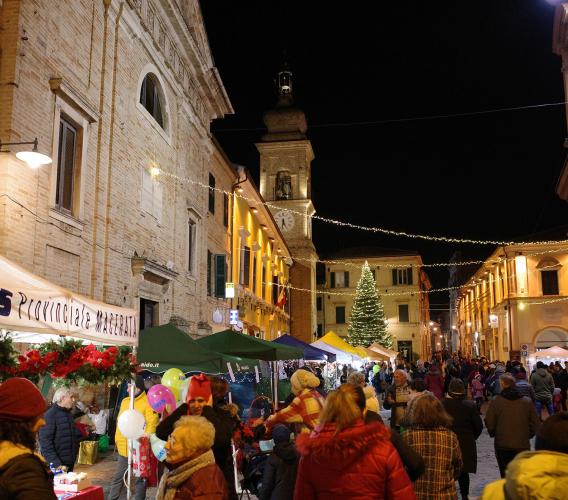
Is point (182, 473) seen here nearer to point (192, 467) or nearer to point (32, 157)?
point (192, 467)

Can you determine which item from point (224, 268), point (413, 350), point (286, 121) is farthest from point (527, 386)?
point (413, 350)

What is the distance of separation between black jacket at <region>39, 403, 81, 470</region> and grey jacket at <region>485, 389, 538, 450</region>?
5397 millimetres

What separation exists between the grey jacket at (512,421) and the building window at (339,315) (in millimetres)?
65602

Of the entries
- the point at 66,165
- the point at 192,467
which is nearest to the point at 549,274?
the point at 66,165

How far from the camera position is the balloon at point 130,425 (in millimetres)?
7883

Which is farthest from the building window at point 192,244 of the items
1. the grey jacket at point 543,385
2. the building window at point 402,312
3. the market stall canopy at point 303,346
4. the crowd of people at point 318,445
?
the building window at point 402,312

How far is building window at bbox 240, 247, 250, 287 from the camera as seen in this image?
30.3 metres

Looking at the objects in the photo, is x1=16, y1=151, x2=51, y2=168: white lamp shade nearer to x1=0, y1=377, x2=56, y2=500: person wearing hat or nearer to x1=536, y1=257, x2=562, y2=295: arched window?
x1=0, y1=377, x2=56, y2=500: person wearing hat

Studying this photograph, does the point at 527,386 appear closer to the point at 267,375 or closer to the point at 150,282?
the point at 267,375

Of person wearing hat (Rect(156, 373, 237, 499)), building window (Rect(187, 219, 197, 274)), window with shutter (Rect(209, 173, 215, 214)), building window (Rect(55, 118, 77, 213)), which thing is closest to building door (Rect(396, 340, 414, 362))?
window with shutter (Rect(209, 173, 215, 214))

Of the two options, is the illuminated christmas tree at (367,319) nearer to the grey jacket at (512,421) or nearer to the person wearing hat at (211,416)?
the grey jacket at (512,421)

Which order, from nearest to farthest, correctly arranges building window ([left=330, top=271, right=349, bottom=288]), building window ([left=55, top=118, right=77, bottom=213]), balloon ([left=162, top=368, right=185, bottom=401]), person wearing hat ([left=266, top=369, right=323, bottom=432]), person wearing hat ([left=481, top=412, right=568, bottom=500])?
person wearing hat ([left=481, top=412, right=568, bottom=500]) < person wearing hat ([left=266, top=369, right=323, bottom=432]) < balloon ([left=162, top=368, right=185, bottom=401]) < building window ([left=55, top=118, right=77, bottom=213]) < building window ([left=330, top=271, right=349, bottom=288])

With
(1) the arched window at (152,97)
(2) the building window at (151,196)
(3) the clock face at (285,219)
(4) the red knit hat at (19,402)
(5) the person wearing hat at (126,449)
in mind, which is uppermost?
(3) the clock face at (285,219)

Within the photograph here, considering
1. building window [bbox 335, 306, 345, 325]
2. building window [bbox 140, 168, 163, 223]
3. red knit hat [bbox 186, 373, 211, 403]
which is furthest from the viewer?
building window [bbox 335, 306, 345, 325]
